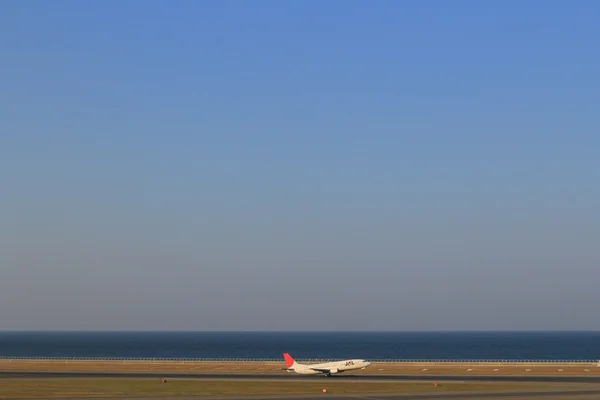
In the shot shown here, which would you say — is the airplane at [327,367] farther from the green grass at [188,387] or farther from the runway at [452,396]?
the runway at [452,396]

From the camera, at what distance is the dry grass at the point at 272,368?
121125 mm

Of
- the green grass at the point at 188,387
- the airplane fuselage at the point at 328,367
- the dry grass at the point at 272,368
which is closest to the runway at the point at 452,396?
the green grass at the point at 188,387

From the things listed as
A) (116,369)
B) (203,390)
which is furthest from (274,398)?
(116,369)

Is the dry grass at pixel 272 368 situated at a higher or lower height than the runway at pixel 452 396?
higher

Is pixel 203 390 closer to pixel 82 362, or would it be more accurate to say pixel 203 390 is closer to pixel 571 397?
pixel 571 397

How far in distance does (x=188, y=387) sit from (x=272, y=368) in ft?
138

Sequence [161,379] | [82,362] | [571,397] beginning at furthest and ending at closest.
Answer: [82,362]
[161,379]
[571,397]

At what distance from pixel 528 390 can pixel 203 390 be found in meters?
38.5

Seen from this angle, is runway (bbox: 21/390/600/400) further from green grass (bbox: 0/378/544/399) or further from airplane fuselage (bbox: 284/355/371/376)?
airplane fuselage (bbox: 284/355/371/376)

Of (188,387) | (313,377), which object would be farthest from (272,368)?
(188,387)

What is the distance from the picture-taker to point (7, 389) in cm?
9112

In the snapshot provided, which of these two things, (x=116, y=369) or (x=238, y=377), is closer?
(x=238, y=377)

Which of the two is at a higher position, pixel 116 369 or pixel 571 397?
pixel 116 369

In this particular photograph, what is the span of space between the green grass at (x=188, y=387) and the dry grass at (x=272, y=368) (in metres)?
22.1
